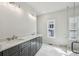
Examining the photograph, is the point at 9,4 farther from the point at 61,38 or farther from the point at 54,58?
the point at 61,38

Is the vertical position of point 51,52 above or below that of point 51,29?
below

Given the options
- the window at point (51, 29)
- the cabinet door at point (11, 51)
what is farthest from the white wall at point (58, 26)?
the cabinet door at point (11, 51)

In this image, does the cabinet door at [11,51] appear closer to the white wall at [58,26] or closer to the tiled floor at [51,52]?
the tiled floor at [51,52]

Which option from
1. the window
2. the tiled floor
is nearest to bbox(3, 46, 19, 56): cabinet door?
the tiled floor

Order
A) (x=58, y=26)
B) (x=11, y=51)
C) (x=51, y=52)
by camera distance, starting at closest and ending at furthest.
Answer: (x=11, y=51)
(x=51, y=52)
(x=58, y=26)

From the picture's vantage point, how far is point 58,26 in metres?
5.25

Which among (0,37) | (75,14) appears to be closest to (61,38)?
(75,14)

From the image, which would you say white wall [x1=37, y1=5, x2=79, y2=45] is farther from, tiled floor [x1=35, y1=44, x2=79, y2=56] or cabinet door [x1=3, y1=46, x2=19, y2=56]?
cabinet door [x1=3, y1=46, x2=19, y2=56]

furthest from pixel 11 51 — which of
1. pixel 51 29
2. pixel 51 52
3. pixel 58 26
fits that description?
pixel 58 26

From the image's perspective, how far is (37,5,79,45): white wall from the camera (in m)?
4.97

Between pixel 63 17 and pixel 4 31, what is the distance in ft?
12.0

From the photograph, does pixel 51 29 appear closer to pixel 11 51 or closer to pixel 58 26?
pixel 58 26

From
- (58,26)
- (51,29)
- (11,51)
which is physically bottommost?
(11,51)

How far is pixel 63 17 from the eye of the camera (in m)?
5.26
